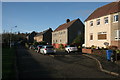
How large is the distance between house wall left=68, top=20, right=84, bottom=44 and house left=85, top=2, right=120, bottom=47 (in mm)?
13022

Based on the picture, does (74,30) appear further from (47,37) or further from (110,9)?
(47,37)

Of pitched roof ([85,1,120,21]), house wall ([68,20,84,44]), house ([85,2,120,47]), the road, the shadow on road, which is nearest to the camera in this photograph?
the shadow on road

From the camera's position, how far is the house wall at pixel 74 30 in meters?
43.6

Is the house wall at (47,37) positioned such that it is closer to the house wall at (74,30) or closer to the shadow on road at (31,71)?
the house wall at (74,30)

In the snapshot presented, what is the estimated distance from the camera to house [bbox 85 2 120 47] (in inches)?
885

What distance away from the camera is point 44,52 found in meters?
24.0

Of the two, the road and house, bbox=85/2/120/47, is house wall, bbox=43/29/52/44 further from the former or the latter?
the road

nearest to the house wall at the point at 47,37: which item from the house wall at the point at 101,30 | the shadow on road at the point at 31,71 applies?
the house wall at the point at 101,30

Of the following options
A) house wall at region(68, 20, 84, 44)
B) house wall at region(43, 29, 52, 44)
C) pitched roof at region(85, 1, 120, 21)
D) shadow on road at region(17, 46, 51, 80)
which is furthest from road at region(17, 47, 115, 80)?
house wall at region(43, 29, 52, 44)

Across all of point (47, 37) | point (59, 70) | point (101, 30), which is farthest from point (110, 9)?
point (47, 37)

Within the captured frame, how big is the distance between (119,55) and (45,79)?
937cm

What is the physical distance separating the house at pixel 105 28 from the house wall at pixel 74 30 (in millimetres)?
13022

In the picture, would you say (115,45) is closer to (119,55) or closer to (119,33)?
(119,33)

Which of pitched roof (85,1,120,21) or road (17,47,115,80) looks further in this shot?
pitched roof (85,1,120,21)
